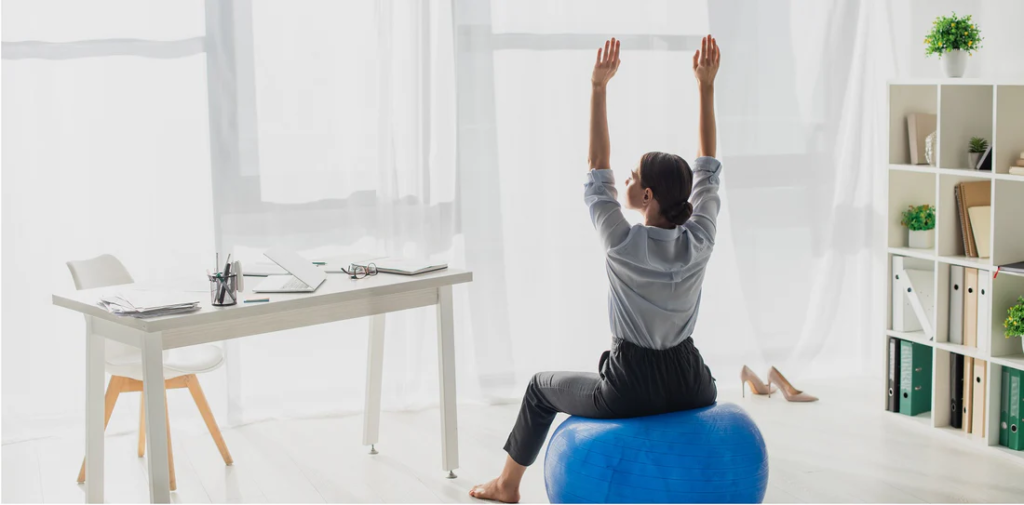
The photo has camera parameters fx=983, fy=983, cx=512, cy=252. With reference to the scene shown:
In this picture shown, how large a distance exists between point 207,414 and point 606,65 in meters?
1.68

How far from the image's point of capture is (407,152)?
12.3ft

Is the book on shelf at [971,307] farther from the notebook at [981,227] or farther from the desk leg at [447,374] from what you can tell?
the desk leg at [447,374]

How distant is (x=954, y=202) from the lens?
344 centimetres

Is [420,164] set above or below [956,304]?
above

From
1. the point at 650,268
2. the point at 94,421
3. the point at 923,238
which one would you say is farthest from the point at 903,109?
the point at 94,421

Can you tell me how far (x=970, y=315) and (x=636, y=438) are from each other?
1.71m

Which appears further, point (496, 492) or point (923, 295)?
point (923, 295)

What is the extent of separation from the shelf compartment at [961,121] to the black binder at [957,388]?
0.68 m

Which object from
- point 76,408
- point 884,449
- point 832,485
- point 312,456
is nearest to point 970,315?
point 884,449

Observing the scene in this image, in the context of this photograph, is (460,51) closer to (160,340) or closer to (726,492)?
(160,340)

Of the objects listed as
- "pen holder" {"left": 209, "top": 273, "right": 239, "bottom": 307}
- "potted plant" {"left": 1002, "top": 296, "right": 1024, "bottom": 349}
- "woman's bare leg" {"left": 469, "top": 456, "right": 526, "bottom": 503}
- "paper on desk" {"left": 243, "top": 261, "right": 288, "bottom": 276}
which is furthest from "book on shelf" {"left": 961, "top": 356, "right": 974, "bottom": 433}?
"pen holder" {"left": 209, "top": 273, "right": 239, "bottom": 307}

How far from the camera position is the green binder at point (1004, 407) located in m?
3.24

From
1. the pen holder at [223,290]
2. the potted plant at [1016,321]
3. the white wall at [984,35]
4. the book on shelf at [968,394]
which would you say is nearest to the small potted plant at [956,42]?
the white wall at [984,35]

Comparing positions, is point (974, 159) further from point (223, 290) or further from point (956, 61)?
point (223, 290)
